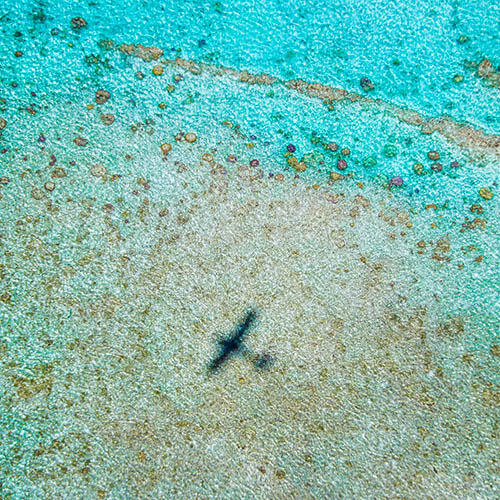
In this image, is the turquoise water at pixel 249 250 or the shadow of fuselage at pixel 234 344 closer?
the turquoise water at pixel 249 250

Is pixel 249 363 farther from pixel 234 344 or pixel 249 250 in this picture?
pixel 249 250

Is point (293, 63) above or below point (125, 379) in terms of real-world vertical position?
above

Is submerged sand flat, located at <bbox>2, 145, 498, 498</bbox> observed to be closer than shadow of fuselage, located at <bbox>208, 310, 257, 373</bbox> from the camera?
Yes

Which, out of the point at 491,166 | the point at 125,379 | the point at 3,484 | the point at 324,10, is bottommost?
the point at 3,484

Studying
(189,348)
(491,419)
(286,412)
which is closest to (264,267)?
(189,348)

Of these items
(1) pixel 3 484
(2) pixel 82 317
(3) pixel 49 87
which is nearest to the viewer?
(1) pixel 3 484

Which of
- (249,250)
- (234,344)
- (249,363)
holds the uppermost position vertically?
(249,250)

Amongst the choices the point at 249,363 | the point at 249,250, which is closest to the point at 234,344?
the point at 249,363

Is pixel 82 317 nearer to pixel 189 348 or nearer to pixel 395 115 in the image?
pixel 189 348
